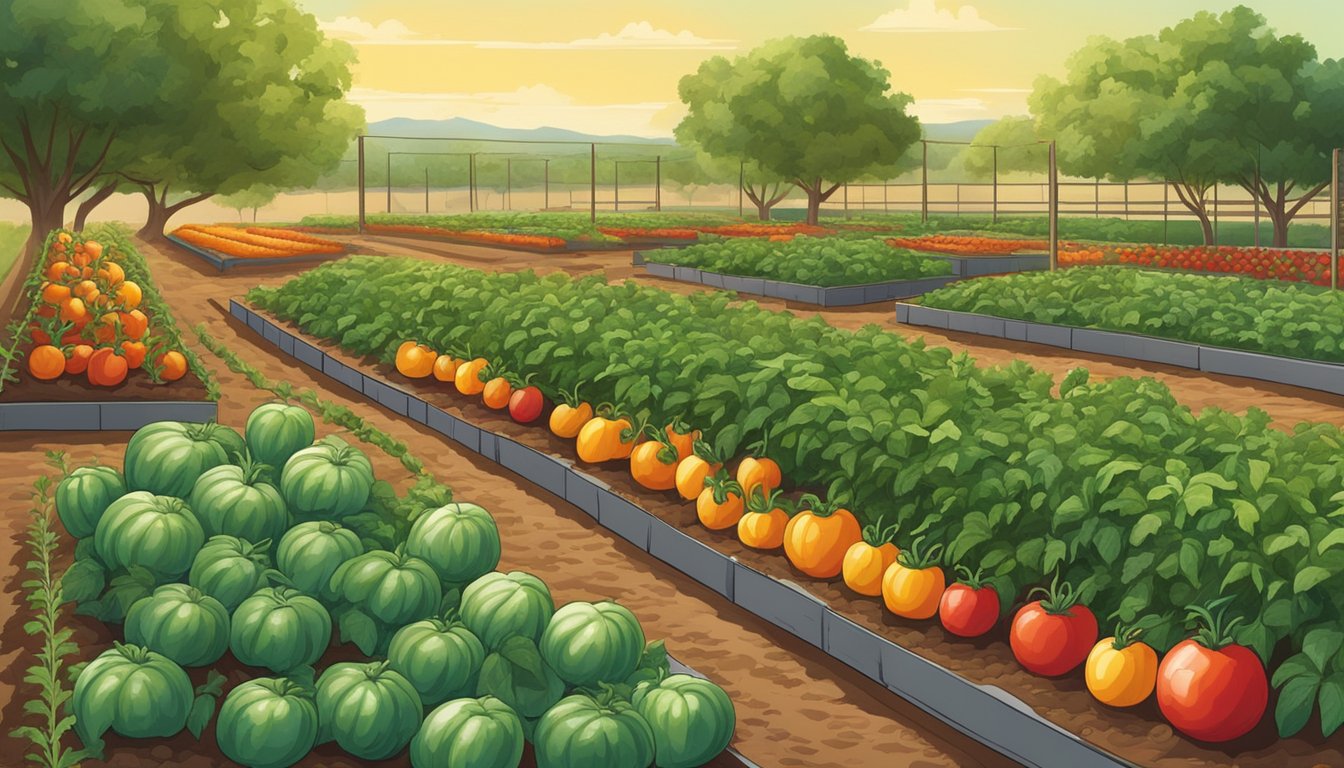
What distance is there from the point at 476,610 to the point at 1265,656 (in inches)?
108

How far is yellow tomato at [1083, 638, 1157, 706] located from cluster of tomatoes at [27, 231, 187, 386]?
7.25 metres

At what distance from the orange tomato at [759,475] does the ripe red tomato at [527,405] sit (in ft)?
8.94

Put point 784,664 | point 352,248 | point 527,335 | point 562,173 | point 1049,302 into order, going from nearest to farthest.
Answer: point 784,664
point 527,335
point 1049,302
point 352,248
point 562,173

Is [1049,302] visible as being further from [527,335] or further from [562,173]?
[562,173]

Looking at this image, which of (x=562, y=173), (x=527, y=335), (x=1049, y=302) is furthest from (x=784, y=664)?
(x=562, y=173)

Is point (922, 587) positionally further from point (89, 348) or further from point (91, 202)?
point (91, 202)

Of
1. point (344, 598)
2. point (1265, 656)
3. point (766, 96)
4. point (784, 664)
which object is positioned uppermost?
point (766, 96)

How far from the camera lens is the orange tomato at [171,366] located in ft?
32.8

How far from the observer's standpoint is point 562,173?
116188 millimetres

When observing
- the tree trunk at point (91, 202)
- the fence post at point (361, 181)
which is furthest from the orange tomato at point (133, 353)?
the tree trunk at point (91, 202)

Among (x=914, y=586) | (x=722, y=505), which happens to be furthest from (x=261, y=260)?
(x=914, y=586)

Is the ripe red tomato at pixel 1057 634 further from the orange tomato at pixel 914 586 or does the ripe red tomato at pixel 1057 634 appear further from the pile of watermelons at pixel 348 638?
the pile of watermelons at pixel 348 638

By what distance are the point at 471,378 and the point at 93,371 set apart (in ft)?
8.86

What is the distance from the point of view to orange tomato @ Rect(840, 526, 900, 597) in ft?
19.8
